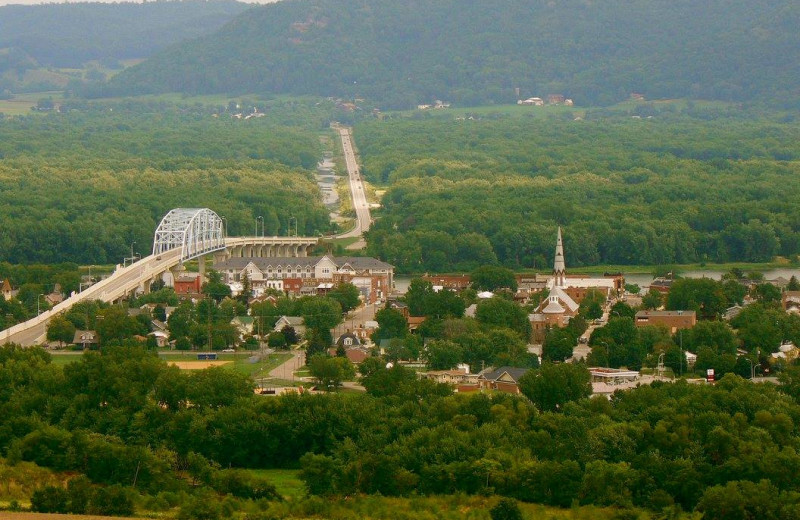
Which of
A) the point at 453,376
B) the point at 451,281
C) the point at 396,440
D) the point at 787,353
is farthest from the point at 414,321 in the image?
the point at 396,440

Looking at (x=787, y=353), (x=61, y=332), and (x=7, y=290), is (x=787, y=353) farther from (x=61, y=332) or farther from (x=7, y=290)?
(x=7, y=290)

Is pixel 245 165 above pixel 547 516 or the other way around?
above

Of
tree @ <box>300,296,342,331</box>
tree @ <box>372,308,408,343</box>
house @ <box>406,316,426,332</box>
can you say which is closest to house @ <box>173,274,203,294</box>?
tree @ <box>300,296,342,331</box>

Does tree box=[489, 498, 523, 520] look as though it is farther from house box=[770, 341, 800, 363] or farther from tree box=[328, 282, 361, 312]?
tree box=[328, 282, 361, 312]

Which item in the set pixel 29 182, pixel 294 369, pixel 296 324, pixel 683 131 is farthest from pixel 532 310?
pixel 683 131

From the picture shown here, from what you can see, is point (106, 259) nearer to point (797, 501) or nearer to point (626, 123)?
point (797, 501)

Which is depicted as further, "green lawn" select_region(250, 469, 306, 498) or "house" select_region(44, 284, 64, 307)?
"house" select_region(44, 284, 64, 307)
